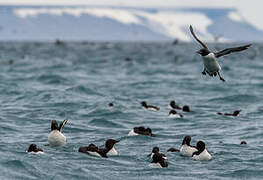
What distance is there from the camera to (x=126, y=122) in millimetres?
24938

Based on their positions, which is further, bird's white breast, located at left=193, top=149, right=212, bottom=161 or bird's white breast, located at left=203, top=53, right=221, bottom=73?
bird's white breast, located at left=193, top=149, right=212, bottom=161

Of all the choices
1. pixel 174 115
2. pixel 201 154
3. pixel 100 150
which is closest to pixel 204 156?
pixel 201 154

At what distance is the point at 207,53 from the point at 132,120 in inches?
382

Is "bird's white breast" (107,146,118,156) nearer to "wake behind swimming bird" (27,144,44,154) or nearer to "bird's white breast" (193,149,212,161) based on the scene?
"wake behind swimming bird" (27,144,44,154)

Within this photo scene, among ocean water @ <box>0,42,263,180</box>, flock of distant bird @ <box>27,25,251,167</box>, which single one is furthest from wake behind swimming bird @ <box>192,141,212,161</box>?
ocean water @ <box>0,42,263,180</box>

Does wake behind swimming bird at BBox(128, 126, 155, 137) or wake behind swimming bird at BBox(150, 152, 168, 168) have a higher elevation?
wake behind swimming bird at BBox(128, 126, 155, 137)

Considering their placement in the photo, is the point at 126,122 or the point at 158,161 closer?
the point at 158,161

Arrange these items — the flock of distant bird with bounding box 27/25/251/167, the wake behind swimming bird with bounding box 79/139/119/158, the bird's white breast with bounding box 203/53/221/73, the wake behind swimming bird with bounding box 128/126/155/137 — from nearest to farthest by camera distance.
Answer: the flock of distant bird with bounding box 27/25/251/167, the bird's white breast with bounding box 203/53/221/73, the wake behind swimming bird with bounding box 79/139/119/158, the wake behind swimming bird with bounding box 128/126/155/137

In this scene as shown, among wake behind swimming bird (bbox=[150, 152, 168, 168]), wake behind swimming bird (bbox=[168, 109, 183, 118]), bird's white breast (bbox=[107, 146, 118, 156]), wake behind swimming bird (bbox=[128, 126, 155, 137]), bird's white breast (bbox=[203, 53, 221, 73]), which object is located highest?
bird's white breast (bbox=[203, 53, 221, 73])

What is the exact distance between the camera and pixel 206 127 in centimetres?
2341

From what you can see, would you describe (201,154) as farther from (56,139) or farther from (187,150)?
(56,139)

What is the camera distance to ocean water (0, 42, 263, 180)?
1524 centimetres

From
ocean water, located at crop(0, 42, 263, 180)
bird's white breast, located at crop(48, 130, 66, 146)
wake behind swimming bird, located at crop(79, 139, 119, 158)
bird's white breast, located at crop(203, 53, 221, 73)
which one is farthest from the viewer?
bird's white breast, located at crop(48, 130, 66, 146)

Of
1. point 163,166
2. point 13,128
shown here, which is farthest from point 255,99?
point 163,166
